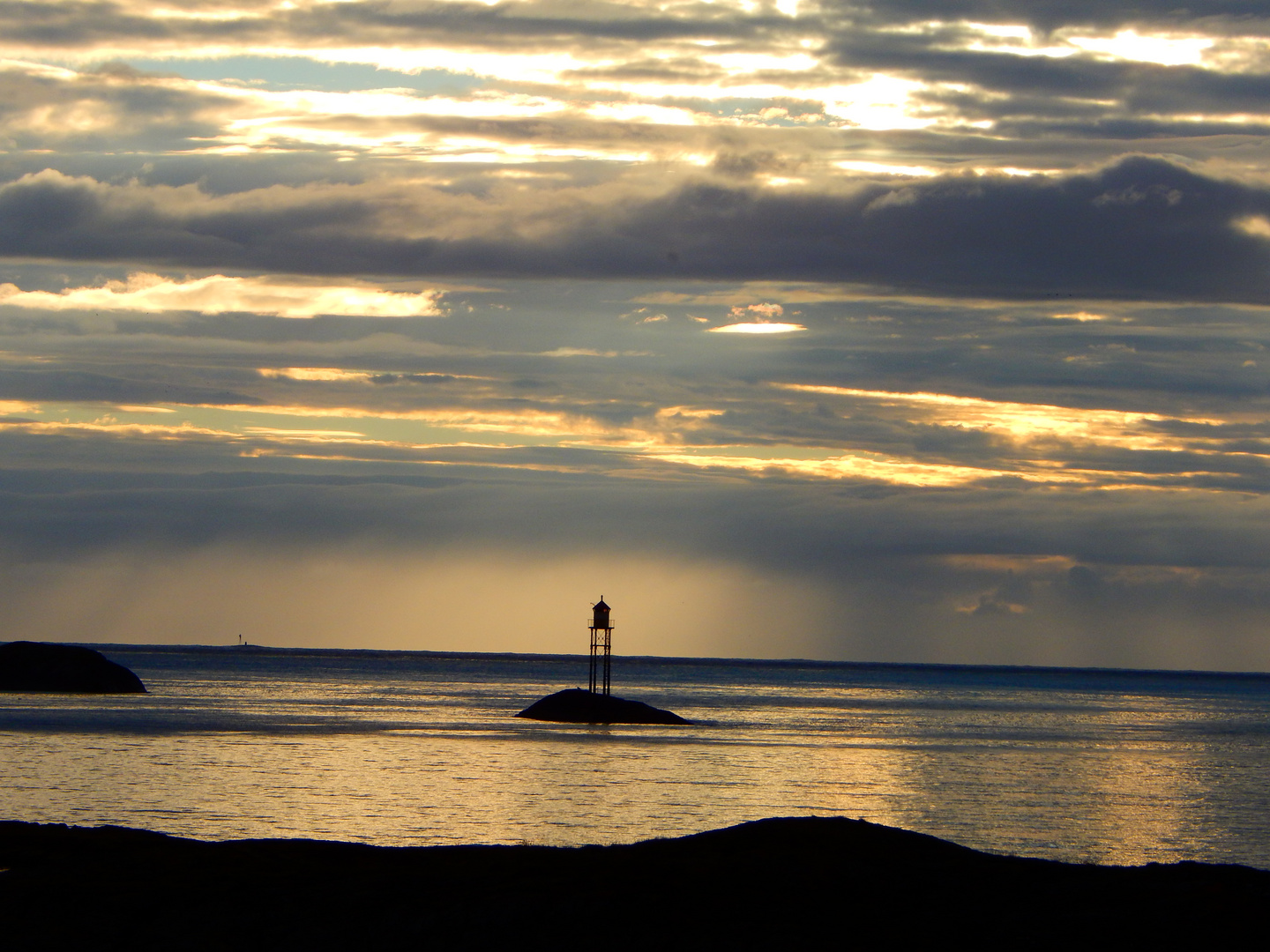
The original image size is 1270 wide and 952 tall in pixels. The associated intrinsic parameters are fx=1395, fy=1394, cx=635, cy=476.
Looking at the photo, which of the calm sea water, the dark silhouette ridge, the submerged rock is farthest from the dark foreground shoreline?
the dark silhouette ridge

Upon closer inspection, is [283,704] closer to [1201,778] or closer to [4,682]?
[4,682]

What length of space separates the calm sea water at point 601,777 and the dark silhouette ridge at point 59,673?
5.61 m

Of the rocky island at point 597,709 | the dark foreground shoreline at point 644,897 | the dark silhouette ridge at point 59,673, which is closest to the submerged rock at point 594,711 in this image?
the rocky island at point 597,709

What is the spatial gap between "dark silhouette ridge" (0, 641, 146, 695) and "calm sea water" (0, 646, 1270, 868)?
5606 millimetres

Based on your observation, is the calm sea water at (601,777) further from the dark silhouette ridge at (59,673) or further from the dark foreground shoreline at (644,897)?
the dark foreground shoreline at (644,897)

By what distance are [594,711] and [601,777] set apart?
43317 millimetres

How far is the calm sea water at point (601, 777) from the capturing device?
44.3 metres

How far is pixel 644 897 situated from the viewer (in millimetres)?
22766

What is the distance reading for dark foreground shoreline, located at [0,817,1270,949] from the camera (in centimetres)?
2128

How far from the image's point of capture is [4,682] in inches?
4975

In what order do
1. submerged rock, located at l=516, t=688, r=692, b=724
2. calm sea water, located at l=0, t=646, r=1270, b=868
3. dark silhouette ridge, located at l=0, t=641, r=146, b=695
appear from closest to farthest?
calm sea water, located at l=0, t=646, r=1270, b=868 < submerged rock, located at l=516, t=688, r=692, b=724 < dark silhouette ridge, located at l=0, t=641, r=146, b=695

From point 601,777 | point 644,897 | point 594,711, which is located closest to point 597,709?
point 594,711

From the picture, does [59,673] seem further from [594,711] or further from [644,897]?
[644,897]

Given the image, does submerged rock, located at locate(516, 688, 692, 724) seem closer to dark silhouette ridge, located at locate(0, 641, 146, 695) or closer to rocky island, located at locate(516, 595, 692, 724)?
rocky island, located at locate(516, 595, 692, 724)
